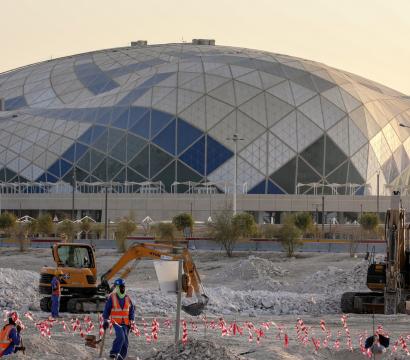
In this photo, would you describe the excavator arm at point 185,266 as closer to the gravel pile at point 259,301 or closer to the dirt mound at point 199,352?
the gravel pile at point 259,301

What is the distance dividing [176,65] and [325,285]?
259 ft

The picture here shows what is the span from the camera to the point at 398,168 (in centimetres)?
11912

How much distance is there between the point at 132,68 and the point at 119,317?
372ft

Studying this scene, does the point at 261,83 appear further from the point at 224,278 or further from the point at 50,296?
the point at 50,296

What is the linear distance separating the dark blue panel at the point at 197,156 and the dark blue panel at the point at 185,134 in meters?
0.55

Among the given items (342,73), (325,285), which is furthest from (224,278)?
(342,73)

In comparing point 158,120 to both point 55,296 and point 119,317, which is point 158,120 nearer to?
point 55,296

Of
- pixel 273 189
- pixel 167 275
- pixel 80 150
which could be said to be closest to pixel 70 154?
pixel 80 150

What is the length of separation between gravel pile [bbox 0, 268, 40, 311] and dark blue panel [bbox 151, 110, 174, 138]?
68.0 metres

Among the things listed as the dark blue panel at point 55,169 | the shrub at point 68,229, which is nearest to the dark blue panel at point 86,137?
the dark blue panel at point 55,169

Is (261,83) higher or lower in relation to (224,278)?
higher

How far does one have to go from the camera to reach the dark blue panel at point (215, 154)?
112 m

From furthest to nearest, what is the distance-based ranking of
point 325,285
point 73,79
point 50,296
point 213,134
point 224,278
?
point 73,79 < point 213,134 < point 224,278 < point 325,285 < point 50,296

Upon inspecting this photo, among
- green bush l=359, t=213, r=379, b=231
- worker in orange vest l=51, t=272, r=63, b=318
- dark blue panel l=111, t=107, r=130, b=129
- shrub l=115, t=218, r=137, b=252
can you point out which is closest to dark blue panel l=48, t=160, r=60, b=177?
dark blue panel l=111, t=107, r=130, b=129
